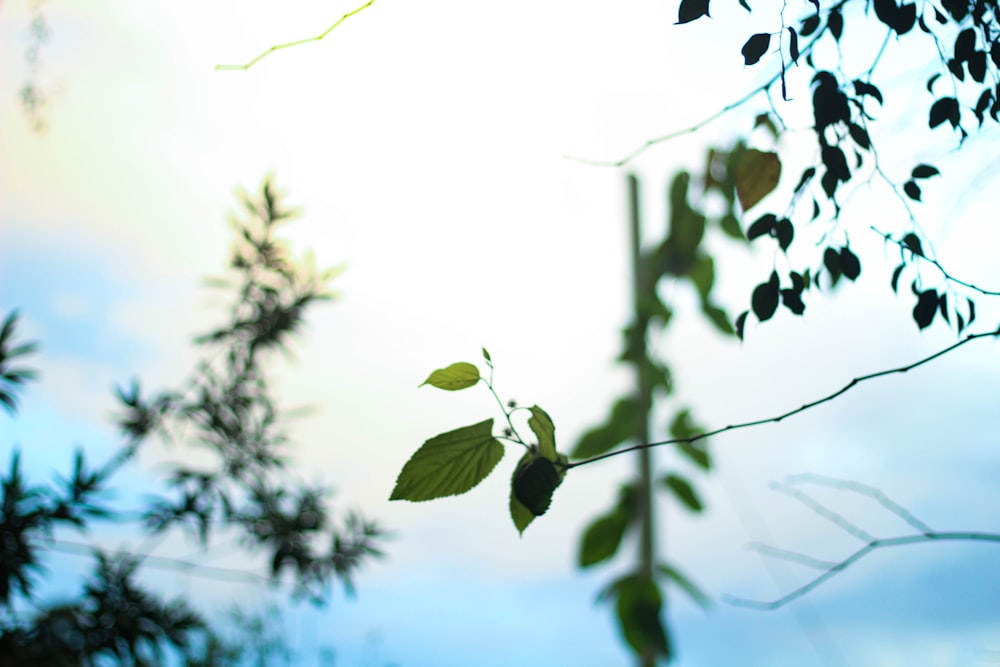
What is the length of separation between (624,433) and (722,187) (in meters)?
1.08

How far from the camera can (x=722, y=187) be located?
1.17m

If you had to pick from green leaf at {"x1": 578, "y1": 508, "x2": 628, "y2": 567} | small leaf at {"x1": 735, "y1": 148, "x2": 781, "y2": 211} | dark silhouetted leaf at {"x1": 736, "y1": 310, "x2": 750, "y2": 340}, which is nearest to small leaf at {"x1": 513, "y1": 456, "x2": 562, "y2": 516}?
dark silhouetted leaf at {"x1": 736, "y1": 310, "x2": 750, "y2": 340}

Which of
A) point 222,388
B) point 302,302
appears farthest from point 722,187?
point 222,388

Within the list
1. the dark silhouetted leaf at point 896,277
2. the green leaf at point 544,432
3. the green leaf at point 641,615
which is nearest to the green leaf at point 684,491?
the green leaf at point 641,615

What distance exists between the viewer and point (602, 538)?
1.99 metres

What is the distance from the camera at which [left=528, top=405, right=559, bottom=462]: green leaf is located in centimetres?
57

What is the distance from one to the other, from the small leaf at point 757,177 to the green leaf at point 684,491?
151 centimetres

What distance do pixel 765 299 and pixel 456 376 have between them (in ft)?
0.83

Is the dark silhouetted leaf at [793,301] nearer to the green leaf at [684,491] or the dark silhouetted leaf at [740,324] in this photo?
the dark silhouetted leaf at [740,324]

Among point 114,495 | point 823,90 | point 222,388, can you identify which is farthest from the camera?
point 222,388

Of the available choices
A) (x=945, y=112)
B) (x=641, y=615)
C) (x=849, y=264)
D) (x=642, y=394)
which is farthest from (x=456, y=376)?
(x=641, y=615)

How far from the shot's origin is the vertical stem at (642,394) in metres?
1.88

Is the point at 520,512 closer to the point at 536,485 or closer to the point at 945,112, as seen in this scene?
the point at 536,485

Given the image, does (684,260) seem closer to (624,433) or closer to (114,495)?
(624,433)
